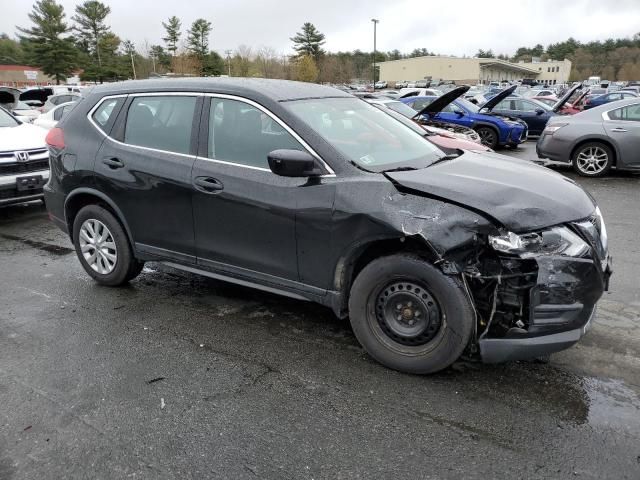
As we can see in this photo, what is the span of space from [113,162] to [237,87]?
1315 millimetres

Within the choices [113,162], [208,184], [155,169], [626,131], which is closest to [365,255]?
[208,184]

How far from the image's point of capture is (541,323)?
2.89 metres

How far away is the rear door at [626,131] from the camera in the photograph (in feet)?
31.9

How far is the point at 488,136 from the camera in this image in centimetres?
1448

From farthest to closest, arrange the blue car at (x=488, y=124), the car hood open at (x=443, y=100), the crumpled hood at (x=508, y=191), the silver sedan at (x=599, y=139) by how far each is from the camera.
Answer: the blue car at (x=488, y=124) < the silver sedan at (x=599, y=139) < the car hood open at (x=443, y=100) < the crumpled hood at (x=508, y=191)

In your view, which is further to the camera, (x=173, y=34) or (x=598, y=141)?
(x=173, y=34)

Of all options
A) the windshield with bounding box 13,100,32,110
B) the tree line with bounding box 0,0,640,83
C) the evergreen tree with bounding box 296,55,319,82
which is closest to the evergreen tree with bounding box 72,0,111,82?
the tree line with bounding box 0,0,640,83

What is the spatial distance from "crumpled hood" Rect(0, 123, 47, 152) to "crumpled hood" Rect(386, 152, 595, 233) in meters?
6.18

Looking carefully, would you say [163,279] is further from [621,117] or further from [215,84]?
[621,117]

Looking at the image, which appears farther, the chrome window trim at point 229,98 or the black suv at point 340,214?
the chrome window trim at point 229,98

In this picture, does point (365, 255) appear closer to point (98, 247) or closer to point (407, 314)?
point (407, 314)

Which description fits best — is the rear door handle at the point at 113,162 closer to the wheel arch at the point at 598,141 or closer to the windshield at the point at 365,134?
the windshield at the point at 365,134

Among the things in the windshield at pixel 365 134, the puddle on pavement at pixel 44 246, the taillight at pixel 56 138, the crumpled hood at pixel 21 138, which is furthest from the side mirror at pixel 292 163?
the crumpled hood at pixel 21 138

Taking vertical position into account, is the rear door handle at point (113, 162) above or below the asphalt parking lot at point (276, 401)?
above
